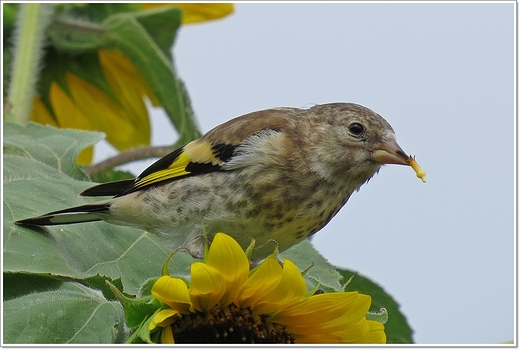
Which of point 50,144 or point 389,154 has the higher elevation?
point 389,154

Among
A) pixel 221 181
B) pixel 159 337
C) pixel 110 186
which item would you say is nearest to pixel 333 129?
pixel 221 181

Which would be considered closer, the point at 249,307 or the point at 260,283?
the point at 260,283

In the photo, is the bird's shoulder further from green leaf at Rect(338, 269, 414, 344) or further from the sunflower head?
the sunflower head

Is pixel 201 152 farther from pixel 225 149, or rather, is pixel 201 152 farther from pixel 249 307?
pixel 249 307

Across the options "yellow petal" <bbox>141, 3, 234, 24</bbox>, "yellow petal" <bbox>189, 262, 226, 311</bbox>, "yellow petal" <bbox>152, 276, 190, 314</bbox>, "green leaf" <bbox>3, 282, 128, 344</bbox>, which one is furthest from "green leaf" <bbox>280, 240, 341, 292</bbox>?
"yellow petal" <bbox>141, 3, 234, 24</bbox>

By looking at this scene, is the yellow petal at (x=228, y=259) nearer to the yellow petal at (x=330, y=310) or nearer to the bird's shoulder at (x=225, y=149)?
the yellow petal at (x=330, y=310)

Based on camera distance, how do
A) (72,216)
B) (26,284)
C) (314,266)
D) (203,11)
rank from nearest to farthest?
(26,284) → (72,216) → (314,266) → (203,11)

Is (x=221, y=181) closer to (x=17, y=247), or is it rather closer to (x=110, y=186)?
(x=110, y=186)

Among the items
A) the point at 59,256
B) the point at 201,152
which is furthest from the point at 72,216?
the point at 201,152

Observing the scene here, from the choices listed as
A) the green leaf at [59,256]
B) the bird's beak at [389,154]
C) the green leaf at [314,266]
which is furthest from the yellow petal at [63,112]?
the bird's beak at [389,154]
